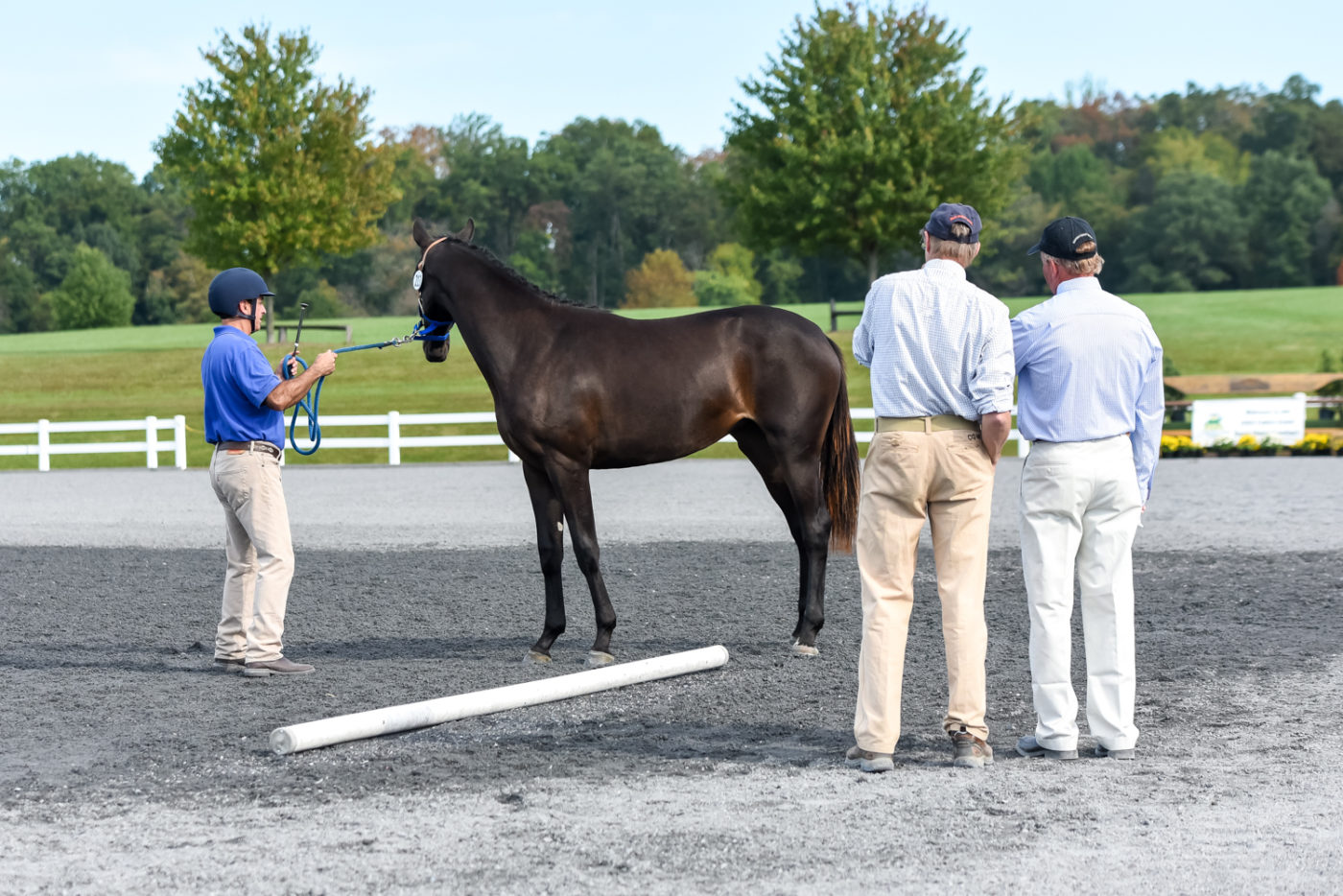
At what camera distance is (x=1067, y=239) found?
477 cm

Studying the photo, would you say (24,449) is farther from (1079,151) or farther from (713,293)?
(1079,151)

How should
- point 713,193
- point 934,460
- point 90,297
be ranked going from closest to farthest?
point 934,460 < point 90,297 < point 713,193

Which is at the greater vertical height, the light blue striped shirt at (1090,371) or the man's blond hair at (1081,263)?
the man's blond hair at (1081,263)

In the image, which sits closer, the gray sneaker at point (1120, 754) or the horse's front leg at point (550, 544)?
the gray sneaker at point (1120, 754)

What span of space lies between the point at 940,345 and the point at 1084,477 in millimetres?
706

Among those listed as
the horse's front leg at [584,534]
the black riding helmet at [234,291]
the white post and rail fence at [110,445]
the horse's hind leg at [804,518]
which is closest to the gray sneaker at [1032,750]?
the horse's hind leg at [804,518]

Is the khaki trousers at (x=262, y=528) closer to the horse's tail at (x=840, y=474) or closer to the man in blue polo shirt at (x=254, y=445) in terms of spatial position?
the man in blue polo shirt at (x=254, y=445)

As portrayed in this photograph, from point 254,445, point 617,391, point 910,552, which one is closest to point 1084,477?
point 910,552

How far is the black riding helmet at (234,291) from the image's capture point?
21.0 ft

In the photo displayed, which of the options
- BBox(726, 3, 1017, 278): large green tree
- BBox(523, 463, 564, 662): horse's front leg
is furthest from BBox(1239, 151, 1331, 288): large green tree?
BBox(523, 463, 564, 662): horse's front leg

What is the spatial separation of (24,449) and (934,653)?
821 inches

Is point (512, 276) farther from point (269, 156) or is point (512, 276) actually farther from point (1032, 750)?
point (269, 156)

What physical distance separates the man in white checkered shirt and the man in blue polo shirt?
303 cm

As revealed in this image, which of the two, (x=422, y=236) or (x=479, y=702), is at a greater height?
(x=422, y=236)
